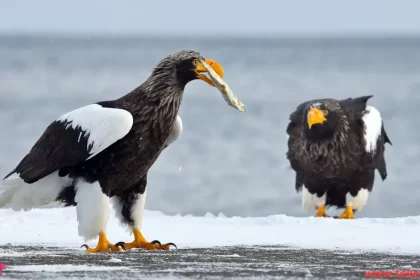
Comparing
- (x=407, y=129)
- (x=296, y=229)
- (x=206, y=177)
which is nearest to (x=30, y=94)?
(x=407, y=129)

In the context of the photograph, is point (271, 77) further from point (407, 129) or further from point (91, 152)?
point (91, 152)

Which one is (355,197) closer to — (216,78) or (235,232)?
(235,232)

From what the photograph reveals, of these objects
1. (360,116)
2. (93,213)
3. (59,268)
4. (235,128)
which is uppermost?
(235,128)

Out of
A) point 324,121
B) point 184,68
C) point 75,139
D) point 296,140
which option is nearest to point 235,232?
point 184,68

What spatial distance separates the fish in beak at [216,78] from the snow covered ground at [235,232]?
1.03 m

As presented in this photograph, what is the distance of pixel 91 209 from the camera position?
7512 mm

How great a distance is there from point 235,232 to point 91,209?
166 centimetres

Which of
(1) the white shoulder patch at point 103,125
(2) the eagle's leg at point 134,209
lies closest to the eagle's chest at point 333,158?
(2) the eagle's leg at point 134,209

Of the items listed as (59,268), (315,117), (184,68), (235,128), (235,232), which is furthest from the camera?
(235,128)

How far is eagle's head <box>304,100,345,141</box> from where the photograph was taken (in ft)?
39.2

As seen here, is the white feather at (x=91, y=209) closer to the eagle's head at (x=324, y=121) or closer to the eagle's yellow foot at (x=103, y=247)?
the eagle's yellow foot at (x=103, y=247)

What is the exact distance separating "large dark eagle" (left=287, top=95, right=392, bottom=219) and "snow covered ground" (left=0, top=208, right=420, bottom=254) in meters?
2.33

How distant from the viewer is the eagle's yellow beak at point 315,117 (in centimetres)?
1166

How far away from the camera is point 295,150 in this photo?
→ 12352mm
